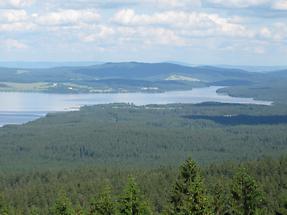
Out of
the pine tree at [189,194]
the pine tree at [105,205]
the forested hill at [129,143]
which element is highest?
the pine tree at [189,194]

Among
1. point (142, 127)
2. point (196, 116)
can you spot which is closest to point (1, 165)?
point (142, 127)

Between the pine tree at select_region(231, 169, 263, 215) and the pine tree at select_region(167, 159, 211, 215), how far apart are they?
1.78m

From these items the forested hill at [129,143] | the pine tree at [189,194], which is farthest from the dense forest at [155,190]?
the forested hill at [129,143]

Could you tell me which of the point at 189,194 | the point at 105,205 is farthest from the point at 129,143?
the point at 189,194

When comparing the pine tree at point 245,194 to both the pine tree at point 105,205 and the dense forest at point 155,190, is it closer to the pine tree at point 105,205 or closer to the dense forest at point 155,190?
the dense forest at point 155,190

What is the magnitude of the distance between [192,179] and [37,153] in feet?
325

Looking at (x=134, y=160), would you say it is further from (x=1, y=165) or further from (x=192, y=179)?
(x=192, y=179)

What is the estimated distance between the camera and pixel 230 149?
124m

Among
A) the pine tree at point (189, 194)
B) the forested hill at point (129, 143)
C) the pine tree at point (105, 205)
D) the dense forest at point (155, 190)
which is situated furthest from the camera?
the forested hill at point (129, 143)

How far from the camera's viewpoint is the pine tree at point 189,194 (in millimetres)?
22406

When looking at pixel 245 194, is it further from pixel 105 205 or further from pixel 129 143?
pixel 129 143

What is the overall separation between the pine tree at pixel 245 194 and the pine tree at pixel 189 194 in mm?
1776

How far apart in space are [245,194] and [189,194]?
13.9ft

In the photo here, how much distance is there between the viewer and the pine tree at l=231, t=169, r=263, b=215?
86.9 ft
